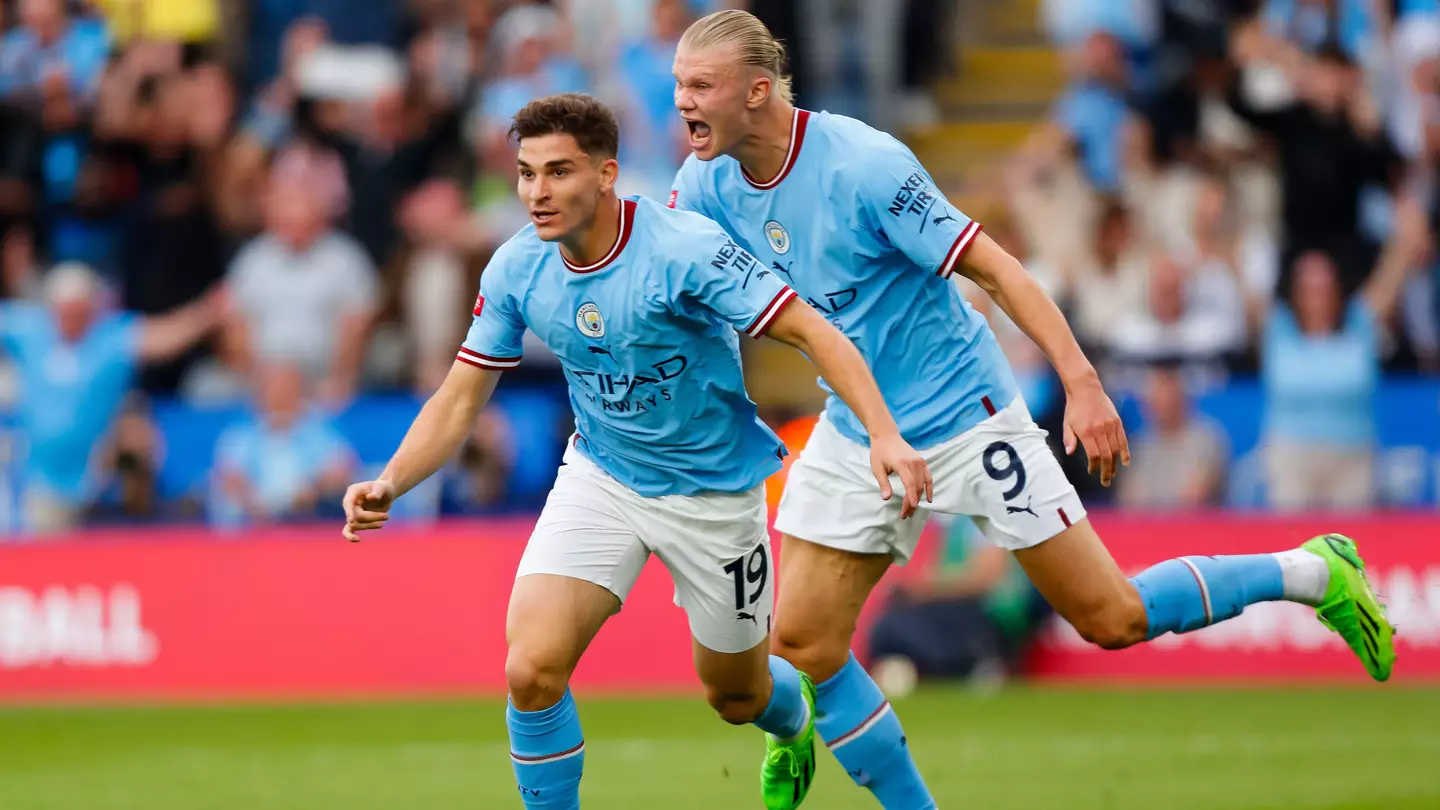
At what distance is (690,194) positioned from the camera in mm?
7098

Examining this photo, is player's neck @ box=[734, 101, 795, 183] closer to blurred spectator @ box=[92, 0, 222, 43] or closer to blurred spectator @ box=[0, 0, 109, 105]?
blurred spectator @ box=[0, 0, 109, 105]

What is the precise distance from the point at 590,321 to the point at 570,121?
62 cm

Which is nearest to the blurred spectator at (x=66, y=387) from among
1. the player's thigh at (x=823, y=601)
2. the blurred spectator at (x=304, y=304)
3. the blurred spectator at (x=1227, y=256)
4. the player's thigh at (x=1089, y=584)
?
the blurred spectator at (x=304, y=304)

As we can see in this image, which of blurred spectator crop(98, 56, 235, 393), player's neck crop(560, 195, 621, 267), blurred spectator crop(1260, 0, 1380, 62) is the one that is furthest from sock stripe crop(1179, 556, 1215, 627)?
blurred spectator crop(98, 56, 235, 393)

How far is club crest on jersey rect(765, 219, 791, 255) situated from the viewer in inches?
271

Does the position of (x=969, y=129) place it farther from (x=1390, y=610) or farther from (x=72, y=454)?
(x=72, y=454)

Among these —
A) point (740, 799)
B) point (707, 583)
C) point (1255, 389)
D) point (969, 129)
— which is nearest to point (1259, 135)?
point (1255, 389)

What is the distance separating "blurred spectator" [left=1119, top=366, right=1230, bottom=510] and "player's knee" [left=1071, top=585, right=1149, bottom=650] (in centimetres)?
629

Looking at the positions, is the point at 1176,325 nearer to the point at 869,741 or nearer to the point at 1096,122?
the point at 1096,122

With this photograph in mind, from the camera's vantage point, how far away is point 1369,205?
14.0 metres

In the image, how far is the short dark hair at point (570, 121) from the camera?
631 cm

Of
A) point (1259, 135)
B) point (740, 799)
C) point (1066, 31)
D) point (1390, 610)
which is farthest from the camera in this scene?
point (1066, 31)

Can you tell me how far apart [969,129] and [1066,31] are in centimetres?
158

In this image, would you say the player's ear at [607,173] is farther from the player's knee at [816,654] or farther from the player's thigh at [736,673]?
the player's knee at [816,654]
